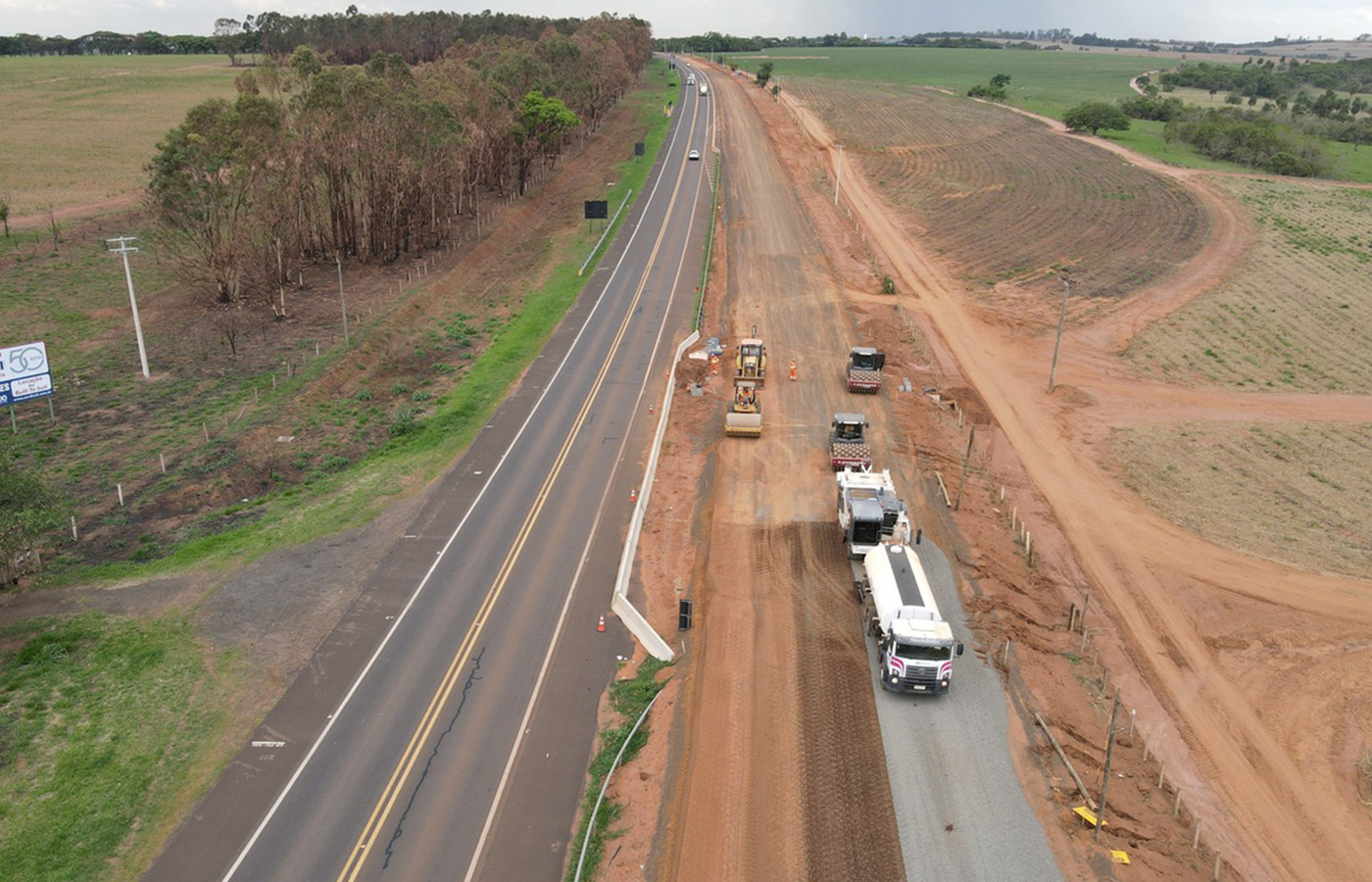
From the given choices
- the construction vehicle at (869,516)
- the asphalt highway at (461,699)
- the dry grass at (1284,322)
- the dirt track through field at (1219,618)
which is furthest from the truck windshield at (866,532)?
the dry grass at (1284,322)

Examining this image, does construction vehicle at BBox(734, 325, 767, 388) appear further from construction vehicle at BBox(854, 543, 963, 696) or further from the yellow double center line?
construction vehicle at BBox(854, 543, 963, 696)

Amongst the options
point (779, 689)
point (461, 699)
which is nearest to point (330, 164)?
point (461, 699)

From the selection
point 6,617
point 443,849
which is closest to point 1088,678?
point 443,849

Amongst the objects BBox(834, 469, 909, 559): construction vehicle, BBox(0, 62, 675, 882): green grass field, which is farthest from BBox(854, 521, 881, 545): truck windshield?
BBox(0, 62, 675, 882): green grass field

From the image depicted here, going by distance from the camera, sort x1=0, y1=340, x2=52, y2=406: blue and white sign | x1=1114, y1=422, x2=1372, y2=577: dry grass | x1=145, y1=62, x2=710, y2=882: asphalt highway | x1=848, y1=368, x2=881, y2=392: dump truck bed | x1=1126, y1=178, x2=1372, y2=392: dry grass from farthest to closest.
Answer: x1=1126, y1=178, x2=1372, y2=392: dry grass
x1=848, y1=368, x2=881, y2=392: dump truck bed
x1=0, y1=340, x2=52, y2=406: blue and white sign
x1=1114, y1=422, x2=1372, y2=577: dry grass
x1=145, y1=62, x2=710, y2=882: asphalt highway

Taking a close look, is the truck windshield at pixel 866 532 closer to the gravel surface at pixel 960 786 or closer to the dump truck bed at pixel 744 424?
the gravel surface at pixel 960 786
